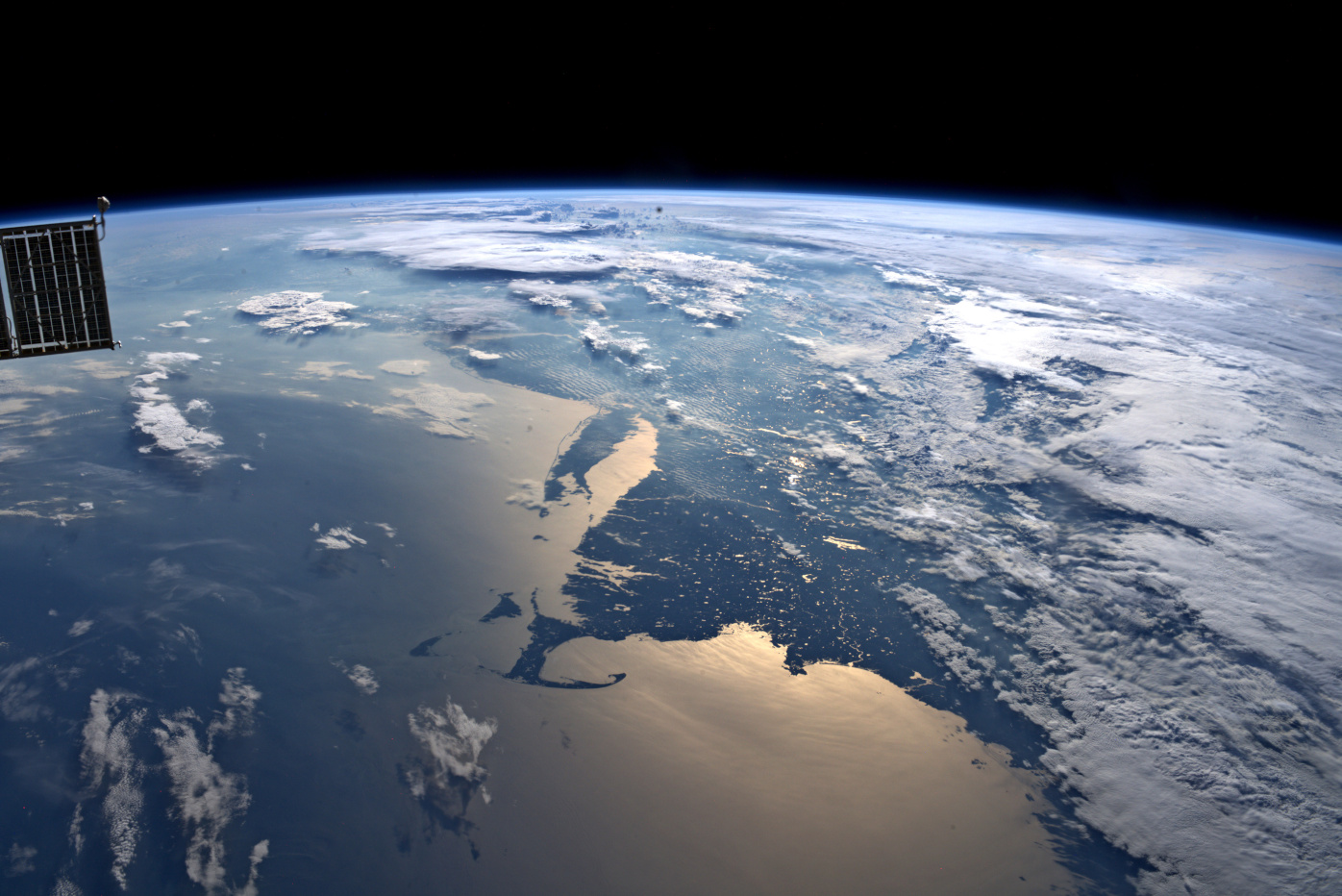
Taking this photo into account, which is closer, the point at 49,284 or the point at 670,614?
the point at 49,284

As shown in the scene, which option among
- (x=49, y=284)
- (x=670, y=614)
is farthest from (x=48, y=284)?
(x=670, y=614)

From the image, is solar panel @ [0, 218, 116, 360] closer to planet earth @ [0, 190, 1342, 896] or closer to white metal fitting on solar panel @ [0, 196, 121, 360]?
white metal fitting on solar panel @ [0, 196, 121, 360]

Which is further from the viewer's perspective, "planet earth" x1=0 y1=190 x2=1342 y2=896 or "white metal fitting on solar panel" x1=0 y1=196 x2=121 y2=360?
"planet earth" x1=0 y1=190 x2=1342 y2=896

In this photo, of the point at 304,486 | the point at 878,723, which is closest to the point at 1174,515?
the point at 878,723

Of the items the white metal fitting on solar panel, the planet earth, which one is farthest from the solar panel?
the planet earth

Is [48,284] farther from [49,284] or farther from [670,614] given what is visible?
[670,614]

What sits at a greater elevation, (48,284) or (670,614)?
(48,284)
